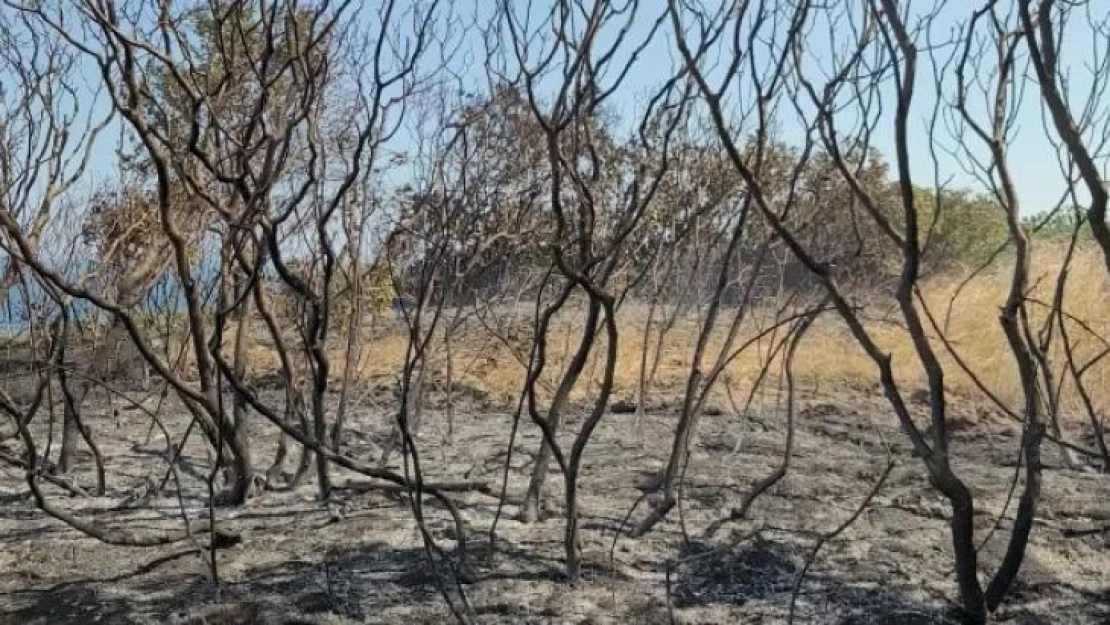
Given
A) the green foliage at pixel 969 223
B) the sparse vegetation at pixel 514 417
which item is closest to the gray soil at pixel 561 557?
the sparse vegetation at pixel 514 417

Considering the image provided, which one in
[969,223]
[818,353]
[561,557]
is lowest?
[561,557]

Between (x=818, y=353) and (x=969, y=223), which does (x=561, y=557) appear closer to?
(x=818, y=353)

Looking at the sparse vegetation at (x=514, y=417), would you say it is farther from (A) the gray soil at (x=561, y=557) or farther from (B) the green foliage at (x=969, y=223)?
(B) the green foliage at (x=969, y=223)

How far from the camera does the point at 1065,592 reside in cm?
300

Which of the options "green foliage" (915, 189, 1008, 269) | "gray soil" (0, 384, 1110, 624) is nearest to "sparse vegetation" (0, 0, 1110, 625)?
"gray soil" (0, 384, 1110, 624)

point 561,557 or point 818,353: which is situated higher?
point 818,353

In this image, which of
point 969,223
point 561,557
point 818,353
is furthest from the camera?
point 969,223

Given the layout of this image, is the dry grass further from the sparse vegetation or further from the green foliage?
the green foliage

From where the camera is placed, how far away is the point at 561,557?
10.4 feet

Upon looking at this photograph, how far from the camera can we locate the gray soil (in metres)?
2.78

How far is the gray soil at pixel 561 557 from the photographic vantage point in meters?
2.78

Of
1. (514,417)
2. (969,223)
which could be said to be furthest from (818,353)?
(969,223)

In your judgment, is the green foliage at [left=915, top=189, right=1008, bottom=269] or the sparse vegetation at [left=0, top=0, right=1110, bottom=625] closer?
the sparse vegetation at [left=0, top=0, right=1110, bottom=625]

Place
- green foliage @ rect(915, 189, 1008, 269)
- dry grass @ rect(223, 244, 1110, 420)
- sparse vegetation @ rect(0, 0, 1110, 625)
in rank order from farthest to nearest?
green foliage @ rect(915, 189, 1008, 269), dry grass @ rect(223, 244, 1110, 420), sparse vegetation @ rect(0, 0, 1110, 625)
